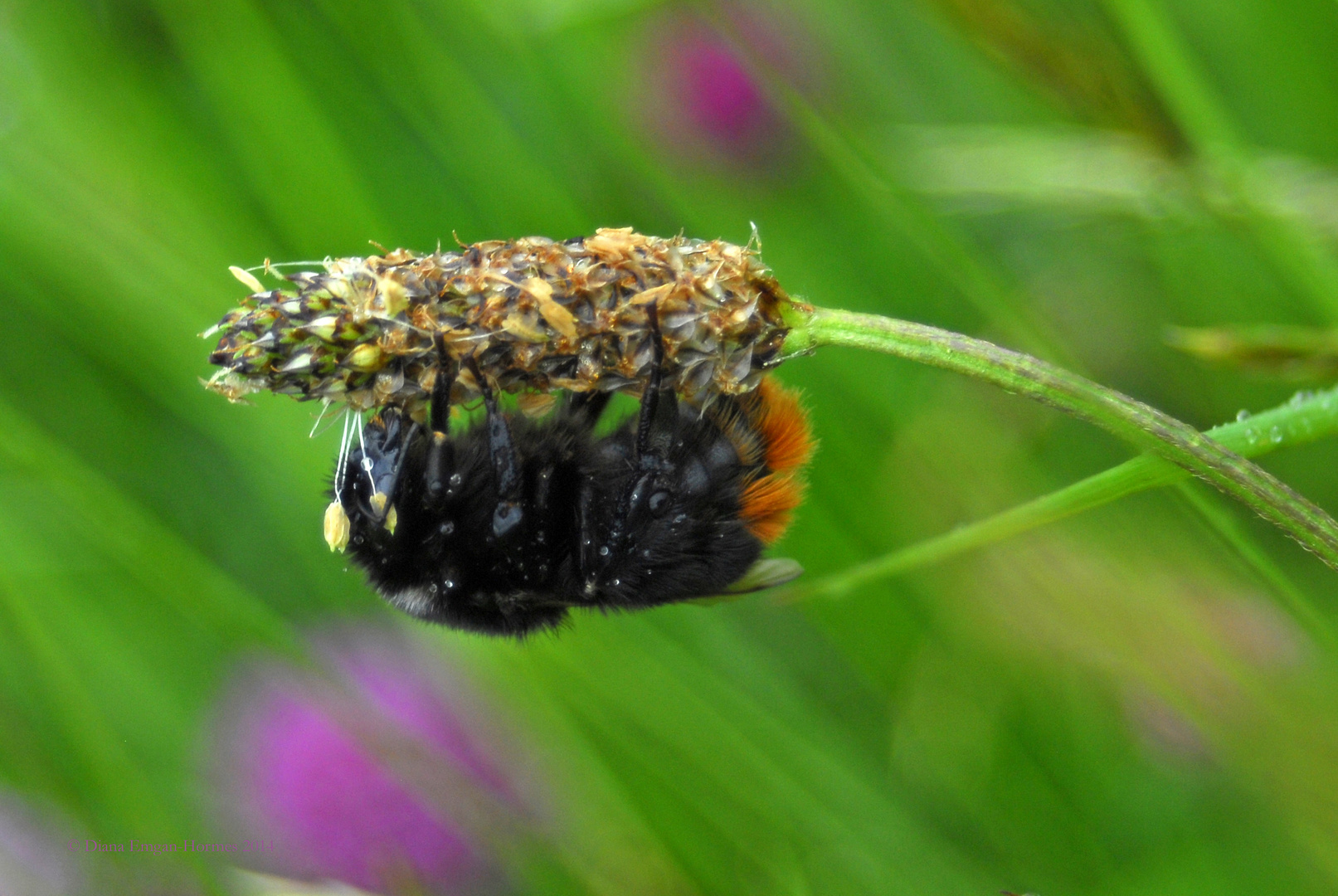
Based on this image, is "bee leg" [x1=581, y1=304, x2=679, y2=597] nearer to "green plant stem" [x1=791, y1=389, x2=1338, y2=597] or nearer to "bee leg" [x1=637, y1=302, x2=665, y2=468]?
"bee leg" [x1=637, y1=302, x2=665, y2=468]

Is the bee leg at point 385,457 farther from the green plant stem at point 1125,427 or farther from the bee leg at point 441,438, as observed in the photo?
the green plant stem at point 1125,427

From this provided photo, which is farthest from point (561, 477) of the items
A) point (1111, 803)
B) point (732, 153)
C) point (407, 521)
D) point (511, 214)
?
point (732, 153)

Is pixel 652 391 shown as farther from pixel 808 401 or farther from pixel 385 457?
pixel 808 401

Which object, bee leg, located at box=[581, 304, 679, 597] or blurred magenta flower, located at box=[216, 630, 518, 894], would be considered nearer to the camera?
bee leg, located at box=[581, 304, 679, 597]

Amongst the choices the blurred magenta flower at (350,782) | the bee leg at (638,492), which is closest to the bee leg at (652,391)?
the bee leg at (638,492)
